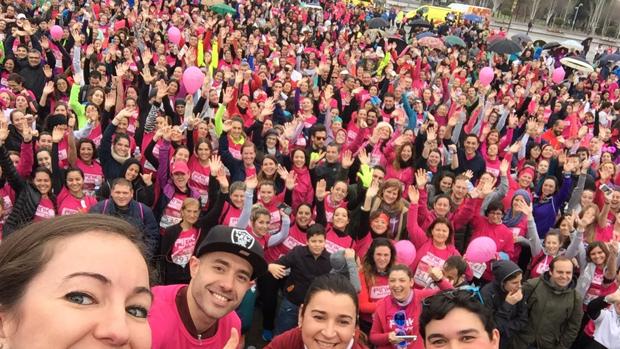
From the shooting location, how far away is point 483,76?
12047 mm

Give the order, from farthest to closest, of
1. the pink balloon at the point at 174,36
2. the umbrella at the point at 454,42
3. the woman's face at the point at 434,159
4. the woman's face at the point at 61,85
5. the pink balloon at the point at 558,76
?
the umbrella at the point at 454,42 < the pink balloon at the point at 558,76 < the pink balloon at the point at 174,36 < the woman's face at the point at 61,85 < the woman's face at the point at 434,159

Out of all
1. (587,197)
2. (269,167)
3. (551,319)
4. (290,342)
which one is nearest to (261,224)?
(269,167)

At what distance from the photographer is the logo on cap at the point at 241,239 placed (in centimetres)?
207

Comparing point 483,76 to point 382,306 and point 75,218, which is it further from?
point 75,218

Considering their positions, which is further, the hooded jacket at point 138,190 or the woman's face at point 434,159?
the woman's face at point 434,159

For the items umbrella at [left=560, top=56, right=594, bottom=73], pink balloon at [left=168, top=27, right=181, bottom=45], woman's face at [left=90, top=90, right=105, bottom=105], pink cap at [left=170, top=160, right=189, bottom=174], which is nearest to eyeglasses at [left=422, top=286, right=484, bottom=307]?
pink cap at [left=170, top=160, right=189, bottom=174]

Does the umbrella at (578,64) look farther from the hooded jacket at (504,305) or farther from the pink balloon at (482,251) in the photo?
the hooded jacket at (504,305)

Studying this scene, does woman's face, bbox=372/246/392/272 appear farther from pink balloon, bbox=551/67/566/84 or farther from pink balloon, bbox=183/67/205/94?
pink balloon, bbox=551/67/566/84

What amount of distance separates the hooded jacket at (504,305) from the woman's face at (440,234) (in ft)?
1.91

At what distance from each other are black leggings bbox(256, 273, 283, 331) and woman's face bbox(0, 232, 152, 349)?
315cm

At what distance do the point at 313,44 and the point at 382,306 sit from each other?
1374 cm

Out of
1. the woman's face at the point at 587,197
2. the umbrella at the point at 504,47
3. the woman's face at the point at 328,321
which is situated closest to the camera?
the woman's face at the point at 328,321

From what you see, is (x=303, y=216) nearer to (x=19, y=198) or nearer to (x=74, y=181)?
(x=74, y=181)

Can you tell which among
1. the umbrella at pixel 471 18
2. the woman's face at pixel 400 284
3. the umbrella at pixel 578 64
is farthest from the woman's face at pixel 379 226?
the umbrella at pixel 471 18
